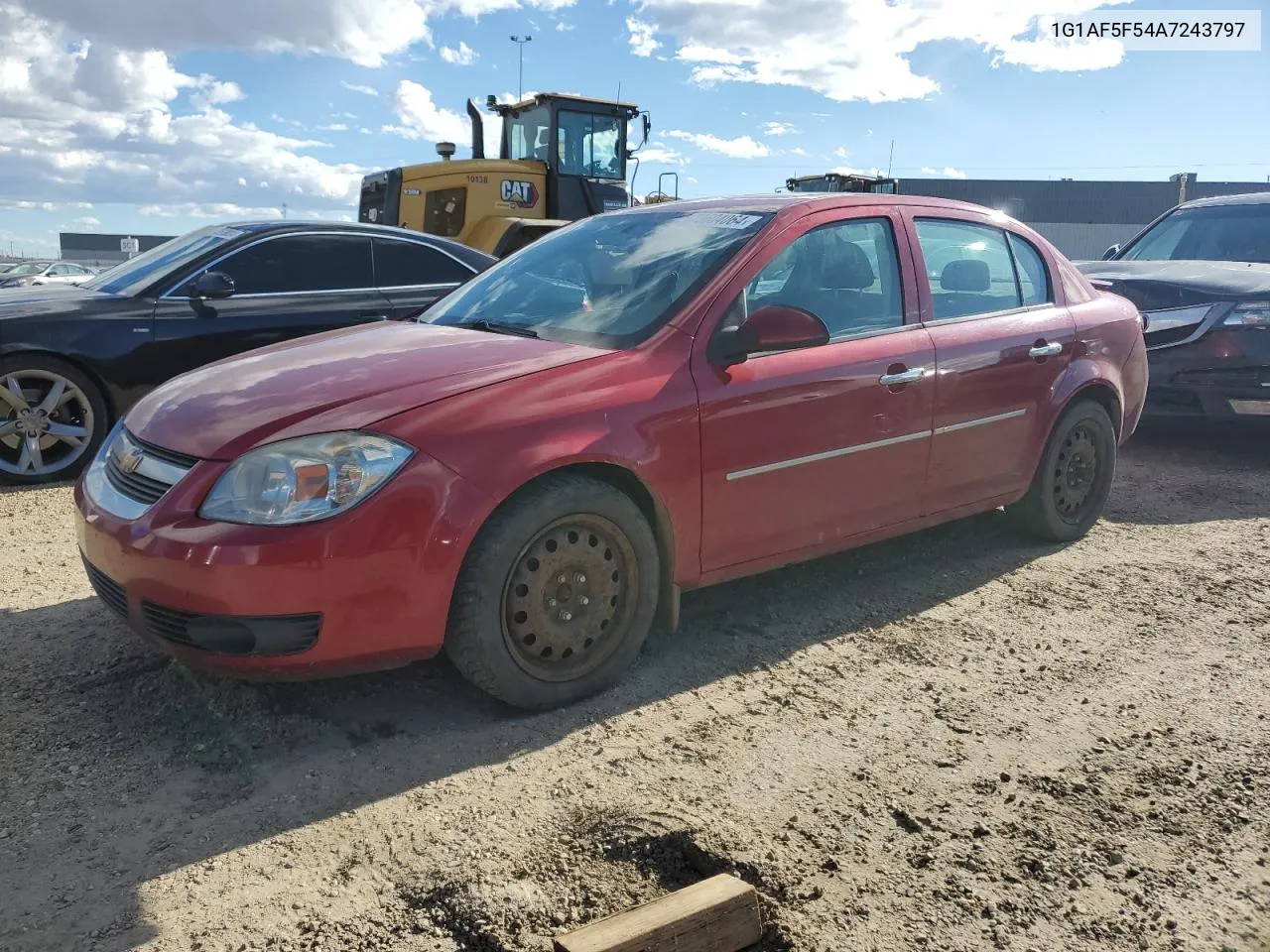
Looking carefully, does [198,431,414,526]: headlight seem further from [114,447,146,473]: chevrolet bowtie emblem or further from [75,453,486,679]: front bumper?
[114,447,146,473]: chevrolet bowtie emblem

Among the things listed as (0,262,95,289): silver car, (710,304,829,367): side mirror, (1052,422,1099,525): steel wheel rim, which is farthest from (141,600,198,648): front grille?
(0,262,95,289): silver car

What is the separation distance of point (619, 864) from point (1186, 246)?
8.08 m

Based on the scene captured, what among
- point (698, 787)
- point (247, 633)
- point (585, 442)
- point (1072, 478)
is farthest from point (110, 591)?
point (1072, 478)

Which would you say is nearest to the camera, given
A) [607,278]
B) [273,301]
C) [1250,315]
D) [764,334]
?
[764,334]

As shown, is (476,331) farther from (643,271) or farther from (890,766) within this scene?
(890,766)

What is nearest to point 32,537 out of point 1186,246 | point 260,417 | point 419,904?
point 260,417

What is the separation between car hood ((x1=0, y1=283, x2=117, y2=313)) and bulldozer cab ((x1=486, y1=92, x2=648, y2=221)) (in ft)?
23.7

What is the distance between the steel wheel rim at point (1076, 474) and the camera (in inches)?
196

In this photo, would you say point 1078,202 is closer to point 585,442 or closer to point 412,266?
point 412,266

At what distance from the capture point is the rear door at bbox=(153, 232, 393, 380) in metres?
6.19

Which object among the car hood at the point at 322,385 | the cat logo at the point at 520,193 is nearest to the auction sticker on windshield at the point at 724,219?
the car hood at the point at 322,385

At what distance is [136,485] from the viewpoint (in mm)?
3068

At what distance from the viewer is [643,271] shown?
383cm

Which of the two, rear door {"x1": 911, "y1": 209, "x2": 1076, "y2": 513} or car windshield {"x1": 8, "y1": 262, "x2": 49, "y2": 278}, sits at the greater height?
car windshield {"x1": 8, "y1": 262, "x2": 49, "y2": 278}
